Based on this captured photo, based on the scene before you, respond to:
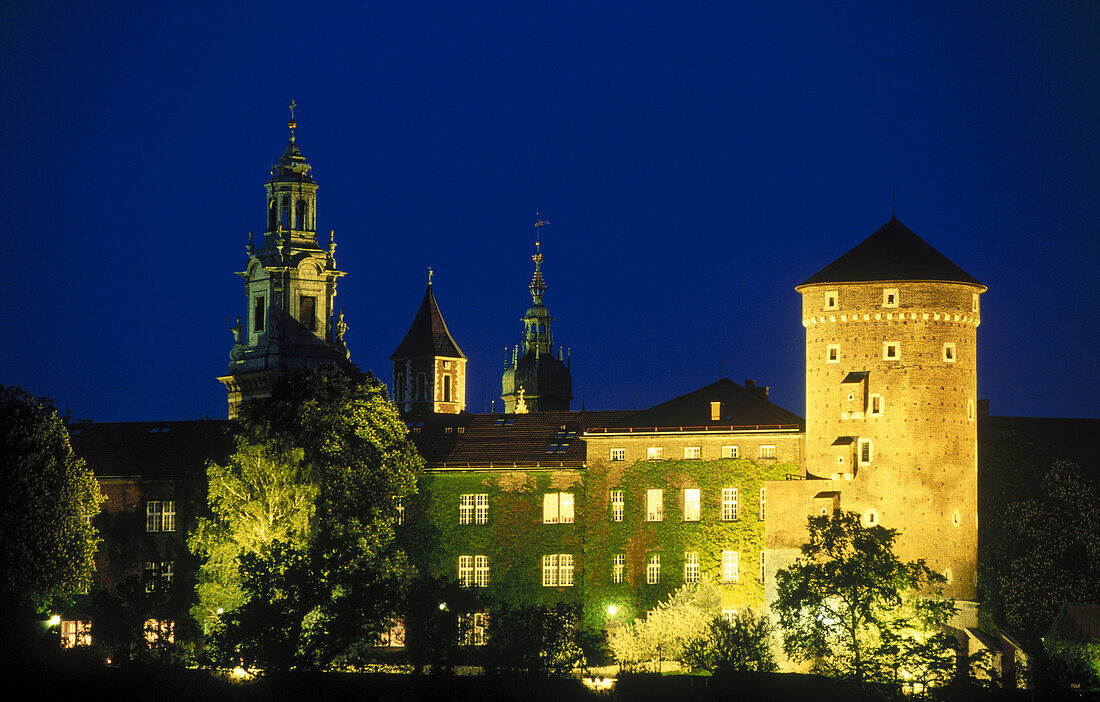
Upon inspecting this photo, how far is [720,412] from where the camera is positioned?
83188 millimetres

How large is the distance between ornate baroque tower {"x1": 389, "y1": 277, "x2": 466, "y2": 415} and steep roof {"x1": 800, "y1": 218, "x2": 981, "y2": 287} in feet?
189

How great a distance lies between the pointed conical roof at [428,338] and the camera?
137 meters

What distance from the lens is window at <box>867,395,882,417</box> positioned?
258 feet

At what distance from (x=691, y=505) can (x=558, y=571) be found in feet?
20.0

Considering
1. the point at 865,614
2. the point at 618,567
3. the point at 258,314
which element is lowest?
the point at 865,614

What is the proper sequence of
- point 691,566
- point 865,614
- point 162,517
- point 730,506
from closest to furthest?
point 865,614 < point 730,506 < point 691,566 < point 162,517

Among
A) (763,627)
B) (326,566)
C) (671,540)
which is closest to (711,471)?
(671,540)

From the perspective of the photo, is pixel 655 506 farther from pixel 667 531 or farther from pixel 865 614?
pixel 865 614

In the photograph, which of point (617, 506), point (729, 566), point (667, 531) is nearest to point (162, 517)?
point (617, 506)

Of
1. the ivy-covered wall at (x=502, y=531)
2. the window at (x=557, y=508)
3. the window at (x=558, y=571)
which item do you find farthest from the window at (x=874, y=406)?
the window at (x=558, y=571)

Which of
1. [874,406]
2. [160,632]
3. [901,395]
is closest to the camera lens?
[160,632]

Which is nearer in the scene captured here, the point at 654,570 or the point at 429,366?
the point at 654,570

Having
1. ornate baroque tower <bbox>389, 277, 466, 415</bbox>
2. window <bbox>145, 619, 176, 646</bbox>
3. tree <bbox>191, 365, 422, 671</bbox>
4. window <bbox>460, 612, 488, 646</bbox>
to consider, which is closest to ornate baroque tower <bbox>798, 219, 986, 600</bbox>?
window <bbox>460, 612, 488, 646</bbox>

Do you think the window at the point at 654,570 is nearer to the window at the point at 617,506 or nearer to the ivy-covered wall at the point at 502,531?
the window at the point at 617,506
